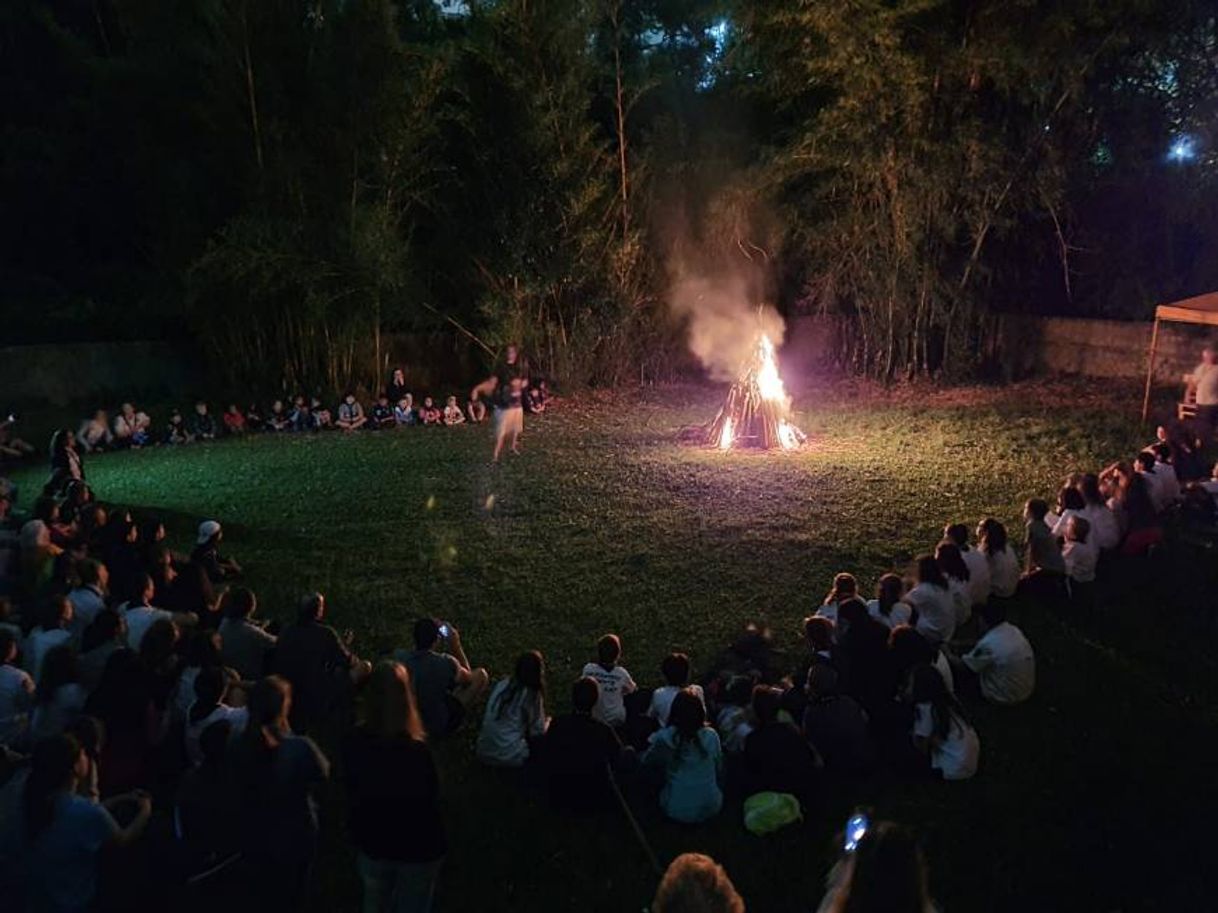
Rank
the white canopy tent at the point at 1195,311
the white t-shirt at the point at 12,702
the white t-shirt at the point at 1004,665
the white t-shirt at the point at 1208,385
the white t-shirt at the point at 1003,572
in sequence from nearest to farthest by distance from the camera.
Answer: the white t-shirt at the point at 12,702 → the white t-shirt at the point at 1004,665 → the white t-shirt at the point at 1003,572 → the white canopy tent at the point at 1195,311 → the white t-shirt at the point at 1208,385

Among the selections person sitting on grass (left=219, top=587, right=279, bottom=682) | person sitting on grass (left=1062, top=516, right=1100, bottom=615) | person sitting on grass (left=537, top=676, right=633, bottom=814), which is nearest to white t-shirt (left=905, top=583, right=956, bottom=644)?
person sitting on grass (left=1062, top=516, right=1100, bottom=615)

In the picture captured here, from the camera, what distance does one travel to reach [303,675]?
5668 millimetres

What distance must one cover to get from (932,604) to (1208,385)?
7.98 m

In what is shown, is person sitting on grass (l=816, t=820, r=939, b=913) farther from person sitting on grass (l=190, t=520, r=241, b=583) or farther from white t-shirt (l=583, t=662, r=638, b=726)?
person sitting on grass (l=190, t=520, r=241, b=583)

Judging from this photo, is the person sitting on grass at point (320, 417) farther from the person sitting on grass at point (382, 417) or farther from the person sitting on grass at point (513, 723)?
the person sitting on grass at point (513, 723)

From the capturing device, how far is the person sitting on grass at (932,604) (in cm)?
648

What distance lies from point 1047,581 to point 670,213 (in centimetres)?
1321

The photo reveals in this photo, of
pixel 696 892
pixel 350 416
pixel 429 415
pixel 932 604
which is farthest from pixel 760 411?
pixel 696 892

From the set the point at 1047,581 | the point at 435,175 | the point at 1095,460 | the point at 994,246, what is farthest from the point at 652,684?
the point at 994,246

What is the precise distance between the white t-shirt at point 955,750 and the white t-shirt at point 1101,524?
3614 mm

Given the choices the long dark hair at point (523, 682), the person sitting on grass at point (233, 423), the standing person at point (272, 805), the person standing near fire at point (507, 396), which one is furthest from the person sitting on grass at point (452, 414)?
the standing person at point (272, 805)

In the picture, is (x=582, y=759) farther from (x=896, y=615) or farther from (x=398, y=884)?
(x=896, y=615)

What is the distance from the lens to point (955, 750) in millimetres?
5059

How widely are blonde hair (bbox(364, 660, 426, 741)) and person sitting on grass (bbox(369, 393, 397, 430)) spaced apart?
509 inches
